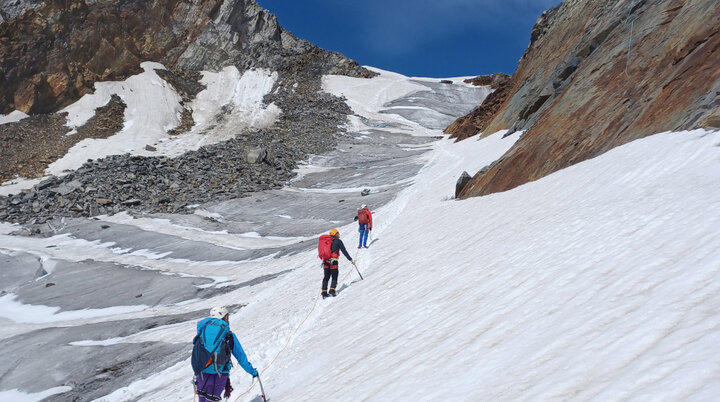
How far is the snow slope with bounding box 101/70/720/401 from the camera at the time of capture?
3523 mm

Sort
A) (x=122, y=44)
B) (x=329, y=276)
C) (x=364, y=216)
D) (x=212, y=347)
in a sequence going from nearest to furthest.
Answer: (x=212, y=347)
(x=329, y=276)
(x=364, y=216)
(x=122, y=44)

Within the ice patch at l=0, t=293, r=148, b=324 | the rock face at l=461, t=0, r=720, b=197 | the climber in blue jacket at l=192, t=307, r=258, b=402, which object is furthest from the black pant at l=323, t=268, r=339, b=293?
the ice patch at l=0, t=293, r=148, b=324

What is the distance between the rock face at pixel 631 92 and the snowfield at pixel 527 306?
3.02 ft

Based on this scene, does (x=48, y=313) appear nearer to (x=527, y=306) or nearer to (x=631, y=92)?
(x=527, y=306)

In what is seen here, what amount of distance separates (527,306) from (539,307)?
20 cm

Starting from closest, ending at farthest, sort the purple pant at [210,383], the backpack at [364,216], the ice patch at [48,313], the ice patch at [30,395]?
the purple pant at [210,383] < the ice patch at [30,395] < the backpack at [364,216] < the ice patch at [48,313]

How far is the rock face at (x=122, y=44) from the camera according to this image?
6038cm

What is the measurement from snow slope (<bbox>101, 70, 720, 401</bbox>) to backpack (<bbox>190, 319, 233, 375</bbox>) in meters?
1.19

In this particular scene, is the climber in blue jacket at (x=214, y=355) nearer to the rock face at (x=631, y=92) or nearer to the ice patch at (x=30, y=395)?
the ice patch at (x=30, y=395)

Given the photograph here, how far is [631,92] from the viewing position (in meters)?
13.3

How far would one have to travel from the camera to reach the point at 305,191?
33625mm

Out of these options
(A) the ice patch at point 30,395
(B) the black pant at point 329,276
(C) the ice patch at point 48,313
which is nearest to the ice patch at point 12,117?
(C) the ice patch at point 48,313

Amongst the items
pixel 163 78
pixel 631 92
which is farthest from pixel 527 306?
pixel 163 78

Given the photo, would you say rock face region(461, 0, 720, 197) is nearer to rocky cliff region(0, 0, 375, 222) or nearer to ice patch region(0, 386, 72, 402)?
ice patch region(0, 386, 72, 402)
